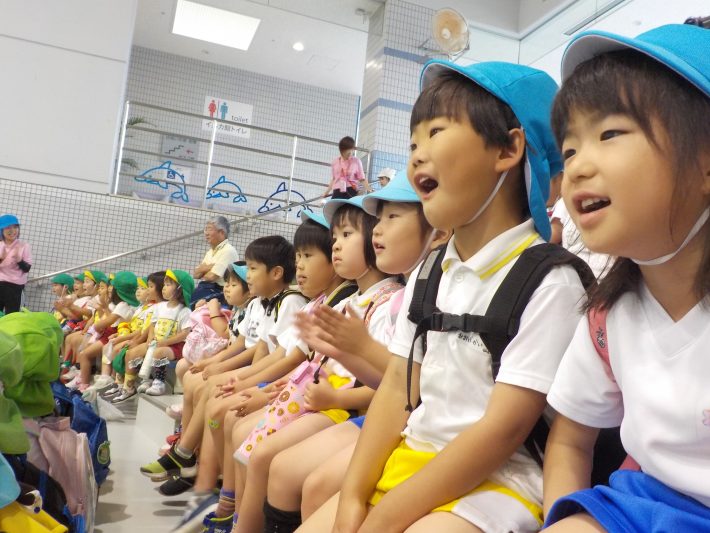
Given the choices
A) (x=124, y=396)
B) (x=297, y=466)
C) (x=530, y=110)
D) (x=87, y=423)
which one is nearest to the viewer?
(x=530, y=110)

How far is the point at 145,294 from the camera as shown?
6.21m

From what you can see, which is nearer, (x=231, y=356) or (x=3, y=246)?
(x=231, y=356)

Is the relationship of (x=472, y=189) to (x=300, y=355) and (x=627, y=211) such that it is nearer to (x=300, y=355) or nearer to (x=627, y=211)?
(x=627, y=211)

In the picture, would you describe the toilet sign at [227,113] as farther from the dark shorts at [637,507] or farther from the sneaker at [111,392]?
the dark shorts at [637,507]

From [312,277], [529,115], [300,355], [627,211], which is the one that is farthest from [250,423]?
[627,211]

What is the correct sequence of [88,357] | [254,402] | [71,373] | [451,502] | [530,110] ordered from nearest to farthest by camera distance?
1. [451,502]
2. [530,110]
3. [254,402]
4. [88,357]
5. [71,373]

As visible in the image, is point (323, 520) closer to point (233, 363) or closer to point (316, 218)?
point (316, 218)

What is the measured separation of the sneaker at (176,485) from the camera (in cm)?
253

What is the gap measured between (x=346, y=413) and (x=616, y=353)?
0.99 meters

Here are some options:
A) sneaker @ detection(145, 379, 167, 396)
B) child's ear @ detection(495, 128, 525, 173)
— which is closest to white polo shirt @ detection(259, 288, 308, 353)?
child's ear @ detection(495, 128, 525, 173)

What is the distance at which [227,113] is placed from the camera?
38.1ft

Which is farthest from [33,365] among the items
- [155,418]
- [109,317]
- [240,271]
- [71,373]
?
[71,373]

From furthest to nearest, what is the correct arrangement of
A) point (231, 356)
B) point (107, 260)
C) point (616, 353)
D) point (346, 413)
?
point (107, 260) < point (231, 356) < point (346, 413) < point (616, 353)

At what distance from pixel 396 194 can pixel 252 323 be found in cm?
171
